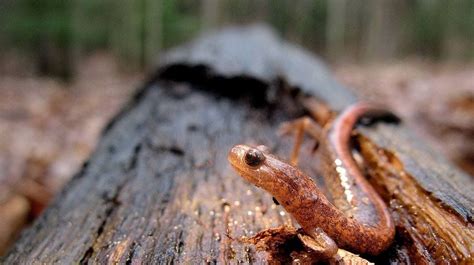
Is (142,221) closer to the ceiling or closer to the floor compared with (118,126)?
closer to the ceiling

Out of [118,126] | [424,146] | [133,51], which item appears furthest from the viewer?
[133,51]

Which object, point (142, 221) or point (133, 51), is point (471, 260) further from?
point (133, 51)

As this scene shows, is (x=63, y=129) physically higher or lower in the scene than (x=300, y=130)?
lower

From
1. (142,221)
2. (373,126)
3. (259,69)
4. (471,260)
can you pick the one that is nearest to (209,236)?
(142,221)

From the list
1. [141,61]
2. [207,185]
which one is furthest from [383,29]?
[207,185]

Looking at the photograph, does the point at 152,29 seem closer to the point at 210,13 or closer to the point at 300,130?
the point at 210,13

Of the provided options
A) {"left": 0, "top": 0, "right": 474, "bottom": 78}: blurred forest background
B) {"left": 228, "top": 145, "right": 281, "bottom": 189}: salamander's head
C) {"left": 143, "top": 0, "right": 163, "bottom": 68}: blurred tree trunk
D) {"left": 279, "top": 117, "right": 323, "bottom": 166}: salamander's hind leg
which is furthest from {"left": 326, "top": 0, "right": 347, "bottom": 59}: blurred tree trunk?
{"left": 228, "top": 145, "right": 281, "bottom": 189}: salamander's head
